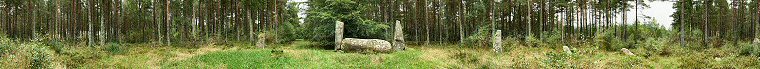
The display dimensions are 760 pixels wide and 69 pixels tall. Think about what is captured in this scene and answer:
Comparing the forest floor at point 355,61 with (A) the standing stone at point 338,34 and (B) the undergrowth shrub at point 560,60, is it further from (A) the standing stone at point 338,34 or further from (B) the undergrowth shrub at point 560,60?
(A) the standing stone at point 338,34

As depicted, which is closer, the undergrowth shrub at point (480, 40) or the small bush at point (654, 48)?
the small bush at point (654, 48)

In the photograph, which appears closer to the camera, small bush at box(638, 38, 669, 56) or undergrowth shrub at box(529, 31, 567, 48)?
small bush at box(638, 38, 669, 56)

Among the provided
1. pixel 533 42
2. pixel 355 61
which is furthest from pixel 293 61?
pixel 533 42

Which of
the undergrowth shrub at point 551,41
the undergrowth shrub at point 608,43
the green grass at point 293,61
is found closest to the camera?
the green grass at point 293,61

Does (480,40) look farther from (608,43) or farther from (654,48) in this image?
(654,48)

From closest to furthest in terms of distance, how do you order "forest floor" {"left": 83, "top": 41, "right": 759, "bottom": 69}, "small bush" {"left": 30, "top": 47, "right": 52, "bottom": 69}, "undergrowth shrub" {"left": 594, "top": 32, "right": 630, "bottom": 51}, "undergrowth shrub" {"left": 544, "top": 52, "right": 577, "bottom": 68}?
"undergrowth shrub" {"left": 544, "top": 52, "right": 577, "bottom": 68} → "small bush" {"left": 30, "top": 47, "right": 52, "bottom": 69} → "forest floor" {"left": 83, "top": 41, "right": 759, "bottom": 69} → "undergrowth shrub" {"left": 594, "top": 32, "right": 630, "bottom": 51}

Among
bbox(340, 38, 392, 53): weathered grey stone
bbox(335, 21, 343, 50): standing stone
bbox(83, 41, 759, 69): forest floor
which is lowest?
bbox(83, 41, 759, 69): forest floor

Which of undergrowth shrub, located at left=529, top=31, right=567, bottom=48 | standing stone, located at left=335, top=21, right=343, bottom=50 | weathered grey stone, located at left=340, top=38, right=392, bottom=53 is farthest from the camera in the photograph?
undergrowth shrub, located at left=529, top=31, right=567, bottom=48

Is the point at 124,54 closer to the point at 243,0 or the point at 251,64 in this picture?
the point at 251,64

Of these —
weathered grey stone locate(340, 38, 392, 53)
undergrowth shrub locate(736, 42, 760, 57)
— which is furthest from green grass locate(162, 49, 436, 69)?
undergrowth shrub locate(736, 42, 760, 57)

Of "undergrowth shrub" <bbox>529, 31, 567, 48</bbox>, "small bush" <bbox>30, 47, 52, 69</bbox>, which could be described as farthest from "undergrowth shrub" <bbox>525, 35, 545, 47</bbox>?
"small bush" <bbox>30, 47, 52, 69</bbox>

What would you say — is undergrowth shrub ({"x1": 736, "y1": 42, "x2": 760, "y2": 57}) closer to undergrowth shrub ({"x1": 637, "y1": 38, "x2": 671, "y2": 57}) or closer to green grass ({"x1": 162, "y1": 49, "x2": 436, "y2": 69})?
undergrowth shrub ({"x1": 637, "y1": 38, "x2": 671, "y2": 57})

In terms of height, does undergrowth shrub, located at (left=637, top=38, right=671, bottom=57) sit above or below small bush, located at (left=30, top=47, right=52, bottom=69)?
below

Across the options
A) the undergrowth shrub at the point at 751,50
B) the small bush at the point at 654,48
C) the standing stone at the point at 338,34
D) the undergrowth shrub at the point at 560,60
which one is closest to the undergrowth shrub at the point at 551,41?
the small bush at the point at 654,48
